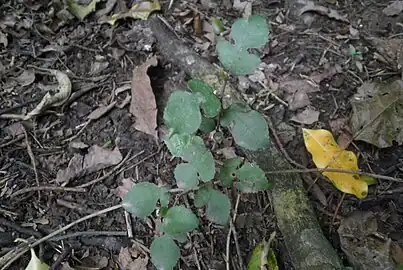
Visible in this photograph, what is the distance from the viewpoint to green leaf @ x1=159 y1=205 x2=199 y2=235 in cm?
151

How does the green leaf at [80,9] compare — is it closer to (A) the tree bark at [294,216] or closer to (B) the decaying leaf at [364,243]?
(A) the tree bark at [294,216]

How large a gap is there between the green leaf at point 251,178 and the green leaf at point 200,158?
0.14 metres

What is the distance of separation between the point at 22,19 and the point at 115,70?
627mm

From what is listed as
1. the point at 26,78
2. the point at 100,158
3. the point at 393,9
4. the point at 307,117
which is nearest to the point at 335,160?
the point at 307,117

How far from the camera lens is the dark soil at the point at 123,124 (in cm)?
183

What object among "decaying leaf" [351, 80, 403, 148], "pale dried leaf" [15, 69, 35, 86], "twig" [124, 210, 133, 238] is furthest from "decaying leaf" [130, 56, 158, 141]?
"decaying leaf" [351, 80, 403, 148]

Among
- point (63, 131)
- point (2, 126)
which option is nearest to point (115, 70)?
point (63, 131)

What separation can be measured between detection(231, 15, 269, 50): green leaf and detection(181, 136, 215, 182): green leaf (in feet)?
1.16

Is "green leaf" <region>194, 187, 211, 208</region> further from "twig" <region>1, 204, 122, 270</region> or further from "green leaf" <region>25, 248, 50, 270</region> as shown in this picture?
"green leaf" <region>25, 248, 50, 270</region>

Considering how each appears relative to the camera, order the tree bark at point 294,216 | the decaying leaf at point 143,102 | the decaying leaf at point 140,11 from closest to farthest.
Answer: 1. the tree bark at point 294,216
2. the decaying leaf at point 143,102
3. the decaying leaf at point 140,11

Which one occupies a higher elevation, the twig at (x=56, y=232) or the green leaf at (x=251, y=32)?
the green leaf at (x=251, y=32)

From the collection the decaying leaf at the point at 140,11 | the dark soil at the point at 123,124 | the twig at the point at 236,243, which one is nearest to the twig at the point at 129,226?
the dark soil at the point at 123,124

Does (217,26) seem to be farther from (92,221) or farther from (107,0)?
(92,221)

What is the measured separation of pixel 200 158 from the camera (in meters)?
1.54
